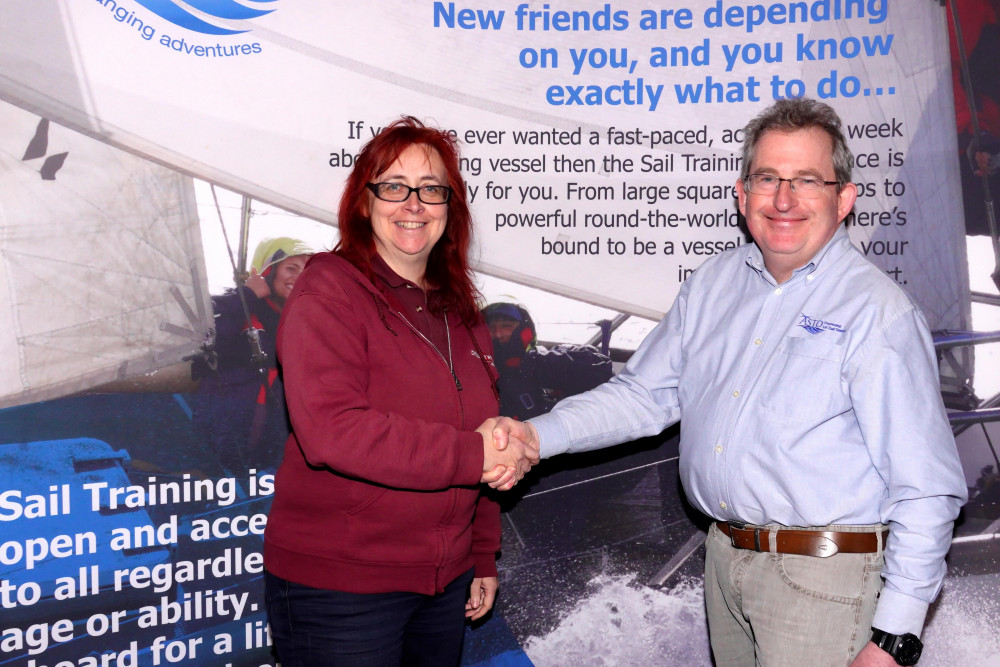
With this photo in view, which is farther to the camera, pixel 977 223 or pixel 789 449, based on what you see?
pixel 977 223

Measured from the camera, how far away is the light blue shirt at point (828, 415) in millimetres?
1621

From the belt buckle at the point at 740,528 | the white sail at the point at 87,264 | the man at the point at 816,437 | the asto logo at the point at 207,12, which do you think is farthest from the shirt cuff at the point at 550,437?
the asto logo at the point at 207,12

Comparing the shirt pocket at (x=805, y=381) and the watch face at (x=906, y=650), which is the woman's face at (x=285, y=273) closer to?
Answer: the shirt pocket at (x=805, y=381)

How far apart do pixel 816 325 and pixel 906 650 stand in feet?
2.27

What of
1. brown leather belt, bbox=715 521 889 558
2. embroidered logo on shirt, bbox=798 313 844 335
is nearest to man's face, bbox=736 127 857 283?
embroidered logo on shirt, bbox=798 313 844 335

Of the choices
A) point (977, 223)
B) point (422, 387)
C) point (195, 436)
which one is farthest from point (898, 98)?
point (195, 436)

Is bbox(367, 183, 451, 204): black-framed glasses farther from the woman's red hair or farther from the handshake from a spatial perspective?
the handshake

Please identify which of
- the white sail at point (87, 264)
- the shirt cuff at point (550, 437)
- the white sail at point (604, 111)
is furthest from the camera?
the white sail at point (604, 111)

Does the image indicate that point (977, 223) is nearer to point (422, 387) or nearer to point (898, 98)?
point (898, 98)

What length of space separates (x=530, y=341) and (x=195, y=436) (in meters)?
1.16

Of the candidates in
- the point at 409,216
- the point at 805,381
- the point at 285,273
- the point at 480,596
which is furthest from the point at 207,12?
the point at 805,381

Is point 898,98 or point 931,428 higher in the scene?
point 898,98

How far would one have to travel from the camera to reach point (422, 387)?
73.0 inches

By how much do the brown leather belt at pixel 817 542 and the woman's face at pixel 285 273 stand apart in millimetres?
1636
